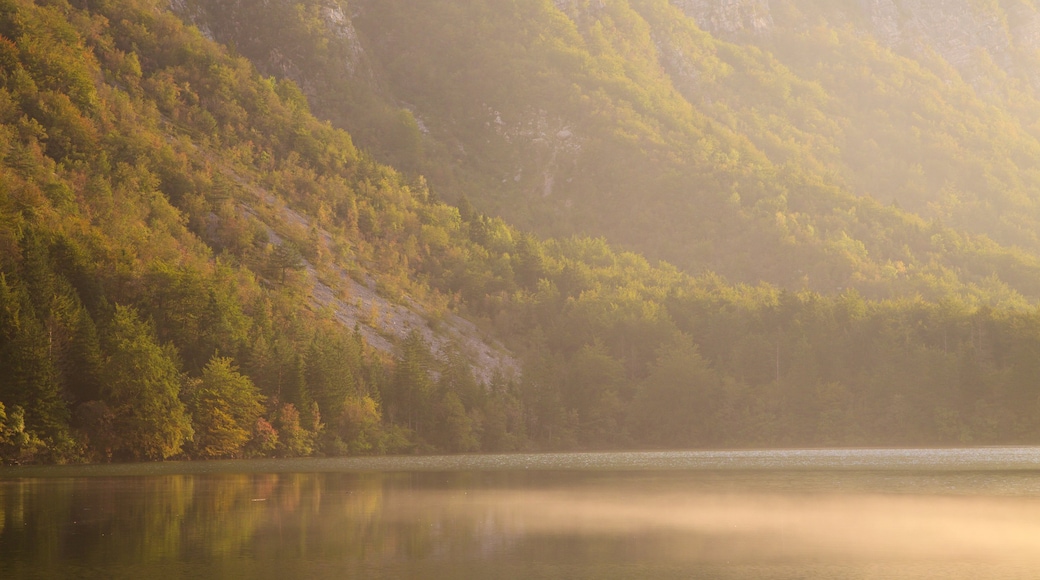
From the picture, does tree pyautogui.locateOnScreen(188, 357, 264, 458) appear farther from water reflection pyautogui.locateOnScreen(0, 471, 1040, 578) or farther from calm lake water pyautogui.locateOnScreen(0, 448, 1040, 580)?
water reflection pyautogui.locateOnScreen(0, 471, 1040, 578)

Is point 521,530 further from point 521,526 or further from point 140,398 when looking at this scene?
point 140,398

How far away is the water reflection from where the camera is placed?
138ft

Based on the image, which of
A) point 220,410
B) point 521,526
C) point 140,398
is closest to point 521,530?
point 521,526

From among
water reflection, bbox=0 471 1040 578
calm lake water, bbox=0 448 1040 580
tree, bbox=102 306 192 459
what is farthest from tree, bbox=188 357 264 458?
water reflection, bbox=0 471 1040 578

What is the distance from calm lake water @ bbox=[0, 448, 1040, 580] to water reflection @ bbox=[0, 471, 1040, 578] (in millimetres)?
110

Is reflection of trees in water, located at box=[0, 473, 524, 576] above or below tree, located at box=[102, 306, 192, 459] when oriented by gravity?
below

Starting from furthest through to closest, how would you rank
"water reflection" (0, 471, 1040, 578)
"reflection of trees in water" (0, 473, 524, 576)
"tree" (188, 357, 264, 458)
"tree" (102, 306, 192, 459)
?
"tree" (188, 357, 264, 458), "tree" (102, 306, 192, 459), "reflection of trees in water" (0, 473, 524, 576), "water reflection" (0, 471, 1040, 578)

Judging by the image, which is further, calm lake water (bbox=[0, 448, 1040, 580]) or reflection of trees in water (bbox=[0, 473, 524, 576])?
reflection of trees in water (bbox=[0, 473, 524, 576])

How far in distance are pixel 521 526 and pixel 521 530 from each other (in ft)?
5.25

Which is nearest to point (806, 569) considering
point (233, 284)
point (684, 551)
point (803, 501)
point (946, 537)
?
point (684, 551)

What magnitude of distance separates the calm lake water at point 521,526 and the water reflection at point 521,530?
11cm

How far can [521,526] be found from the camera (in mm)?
54406

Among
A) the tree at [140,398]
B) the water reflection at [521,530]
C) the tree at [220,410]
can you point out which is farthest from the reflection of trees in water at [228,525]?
the tree at [220,410]

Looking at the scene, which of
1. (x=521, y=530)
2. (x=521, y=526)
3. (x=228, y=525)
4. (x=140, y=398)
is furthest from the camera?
(x=140, y=398)
